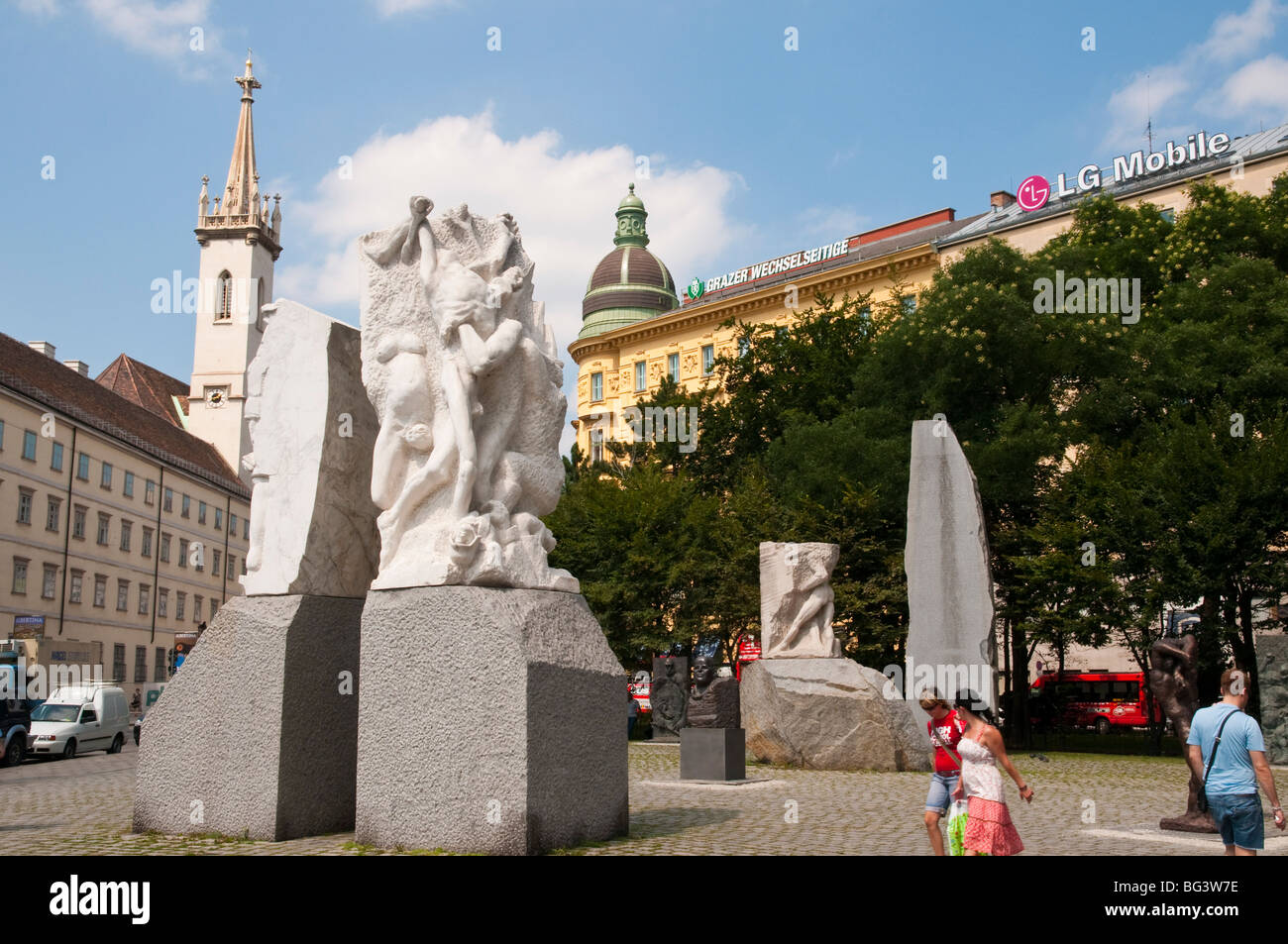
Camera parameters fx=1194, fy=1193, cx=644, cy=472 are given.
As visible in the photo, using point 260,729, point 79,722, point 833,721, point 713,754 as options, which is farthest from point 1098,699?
point 260,729

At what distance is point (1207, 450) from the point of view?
2203cm

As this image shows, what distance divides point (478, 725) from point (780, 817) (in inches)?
152

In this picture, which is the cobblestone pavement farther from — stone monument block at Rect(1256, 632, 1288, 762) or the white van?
the white van

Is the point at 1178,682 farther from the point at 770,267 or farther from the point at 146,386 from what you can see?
the point at 146,386

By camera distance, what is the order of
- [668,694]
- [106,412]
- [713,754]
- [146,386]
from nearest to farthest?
1. [713,754]
2. [668,694]
3. [106,412]
4. [146,386]

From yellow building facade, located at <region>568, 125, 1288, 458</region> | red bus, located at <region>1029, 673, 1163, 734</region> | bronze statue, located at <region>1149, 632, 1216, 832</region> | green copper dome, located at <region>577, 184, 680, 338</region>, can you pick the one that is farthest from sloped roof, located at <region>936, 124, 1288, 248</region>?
bronze statue, located at <region>1149, 632, 1216, 832</region>

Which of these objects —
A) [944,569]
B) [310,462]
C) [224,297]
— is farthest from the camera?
[224,297]

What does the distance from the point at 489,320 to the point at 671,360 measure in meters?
51.3

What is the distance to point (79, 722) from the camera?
24266mm

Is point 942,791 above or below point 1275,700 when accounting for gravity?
below

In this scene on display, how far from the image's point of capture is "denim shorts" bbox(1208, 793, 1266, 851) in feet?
21.2

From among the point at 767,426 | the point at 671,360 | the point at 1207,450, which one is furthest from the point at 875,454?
the point at 671,360

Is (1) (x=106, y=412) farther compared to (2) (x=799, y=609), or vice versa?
(1) (x=106, y=412)

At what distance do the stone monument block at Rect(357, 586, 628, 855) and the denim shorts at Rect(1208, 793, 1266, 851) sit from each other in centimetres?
398
